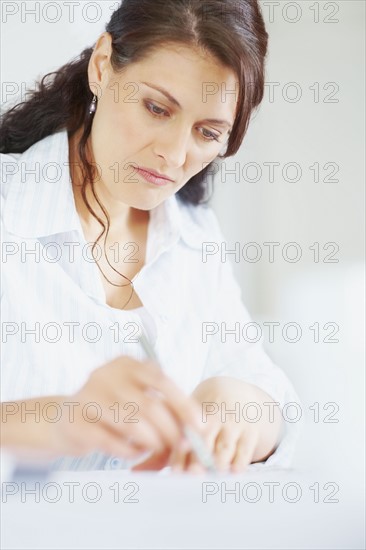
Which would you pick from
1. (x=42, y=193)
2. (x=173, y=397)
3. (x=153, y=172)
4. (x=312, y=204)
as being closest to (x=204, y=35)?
(x=153, y=172)

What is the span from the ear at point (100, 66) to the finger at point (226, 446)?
0.38 meters

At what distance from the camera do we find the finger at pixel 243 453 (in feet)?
2.02

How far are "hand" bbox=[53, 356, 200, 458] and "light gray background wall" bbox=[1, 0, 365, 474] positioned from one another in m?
0.58

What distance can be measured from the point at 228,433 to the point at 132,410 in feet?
0.47

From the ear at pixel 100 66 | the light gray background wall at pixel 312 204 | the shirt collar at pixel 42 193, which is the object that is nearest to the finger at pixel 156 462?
the shirt collar at pixel 42 193

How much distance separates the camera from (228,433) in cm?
62

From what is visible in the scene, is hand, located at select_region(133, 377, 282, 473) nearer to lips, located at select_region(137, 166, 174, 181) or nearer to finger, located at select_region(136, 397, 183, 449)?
finger, located at select_region(136, 397, 183, 449)

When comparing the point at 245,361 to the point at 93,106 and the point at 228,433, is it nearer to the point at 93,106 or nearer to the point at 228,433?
the point at 228,433

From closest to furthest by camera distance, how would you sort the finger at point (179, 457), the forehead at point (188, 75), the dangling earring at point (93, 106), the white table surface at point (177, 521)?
the white table surface at point (177, 521), the finger at point (179, 457), the forehead at point (188, 75), the dangling earring at point (93, 106)

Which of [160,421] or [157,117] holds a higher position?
[157,117]

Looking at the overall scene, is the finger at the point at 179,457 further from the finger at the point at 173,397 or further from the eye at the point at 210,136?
the eye at the point at 210,136

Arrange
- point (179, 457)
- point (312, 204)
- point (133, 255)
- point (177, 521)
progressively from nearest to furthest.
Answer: point (177, 521)
point (179, 457)
point (133, 255)
point (312, 204)

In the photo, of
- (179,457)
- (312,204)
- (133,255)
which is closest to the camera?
(179,457)

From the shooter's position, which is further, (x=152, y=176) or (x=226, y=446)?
(x=152, y=176)
